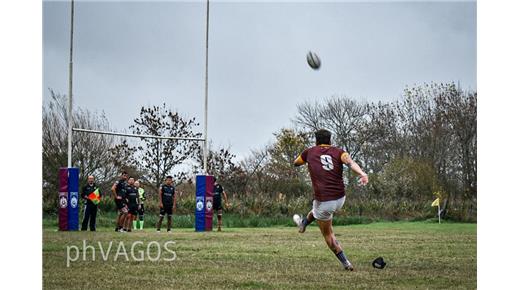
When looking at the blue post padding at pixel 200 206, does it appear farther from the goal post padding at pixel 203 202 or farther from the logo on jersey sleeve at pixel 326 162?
the logo on jersey sleeve at pixel 326 162

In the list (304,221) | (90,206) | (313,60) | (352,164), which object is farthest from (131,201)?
(352,164)

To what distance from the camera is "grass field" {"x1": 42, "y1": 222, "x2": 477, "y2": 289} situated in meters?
8.16

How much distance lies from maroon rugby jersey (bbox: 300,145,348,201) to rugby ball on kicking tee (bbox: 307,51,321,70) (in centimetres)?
373

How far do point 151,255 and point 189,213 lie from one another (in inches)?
467

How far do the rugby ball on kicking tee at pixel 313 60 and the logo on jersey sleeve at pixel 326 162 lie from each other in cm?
384

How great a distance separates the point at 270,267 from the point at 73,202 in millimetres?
7745

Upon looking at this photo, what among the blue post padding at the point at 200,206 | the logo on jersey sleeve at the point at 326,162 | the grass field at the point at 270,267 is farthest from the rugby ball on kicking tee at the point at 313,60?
the blue post padding at the point at 200,206

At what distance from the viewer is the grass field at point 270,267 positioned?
8.16 m

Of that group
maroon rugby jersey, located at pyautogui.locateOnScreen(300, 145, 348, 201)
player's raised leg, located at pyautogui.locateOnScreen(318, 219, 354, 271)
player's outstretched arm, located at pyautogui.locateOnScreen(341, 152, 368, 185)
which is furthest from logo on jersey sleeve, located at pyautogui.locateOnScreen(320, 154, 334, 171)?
player's raised leg, located at pyautogui.locateOnScreen(318, 219, 354, 271)

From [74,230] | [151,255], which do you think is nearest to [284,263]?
[151,255]

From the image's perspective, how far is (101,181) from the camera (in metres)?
22.3

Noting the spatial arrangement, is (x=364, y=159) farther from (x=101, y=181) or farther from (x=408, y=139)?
(x=101, y=181)

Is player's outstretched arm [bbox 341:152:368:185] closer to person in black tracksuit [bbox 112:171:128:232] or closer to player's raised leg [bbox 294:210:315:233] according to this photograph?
player's raised leg [bbox 294:210:315:233]
